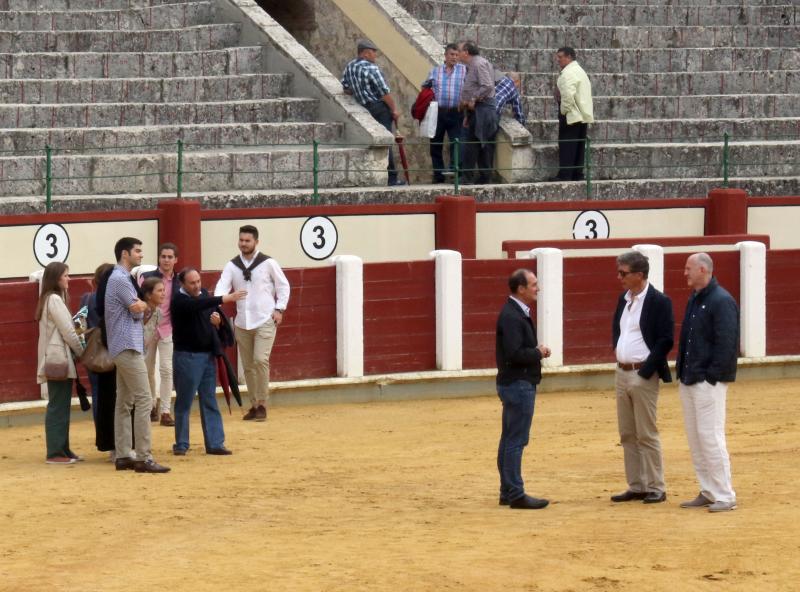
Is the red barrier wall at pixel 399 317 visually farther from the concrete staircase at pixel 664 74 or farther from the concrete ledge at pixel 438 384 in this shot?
the concrete staircase at pixel 664 74

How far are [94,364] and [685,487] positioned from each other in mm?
3578

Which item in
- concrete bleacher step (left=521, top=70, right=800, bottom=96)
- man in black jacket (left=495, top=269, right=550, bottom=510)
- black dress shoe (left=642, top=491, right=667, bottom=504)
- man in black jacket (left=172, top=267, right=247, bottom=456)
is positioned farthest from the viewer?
concrete bleacher step (left=521, top=70, right=800, bottom=96)

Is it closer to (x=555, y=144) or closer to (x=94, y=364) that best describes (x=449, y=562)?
(x=94, y=364)

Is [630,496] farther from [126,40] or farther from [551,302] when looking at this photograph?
[126,40]

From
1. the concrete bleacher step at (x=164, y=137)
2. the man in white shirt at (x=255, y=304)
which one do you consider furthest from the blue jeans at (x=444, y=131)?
the man in white shirt at (x=255, y=304)

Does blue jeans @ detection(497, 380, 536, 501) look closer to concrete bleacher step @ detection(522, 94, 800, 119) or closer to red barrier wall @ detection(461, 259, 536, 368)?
red barrier wall @ detection(461, 259, 536, 368)

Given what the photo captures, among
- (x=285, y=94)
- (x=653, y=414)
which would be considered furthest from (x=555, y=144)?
(x=653, y=414)

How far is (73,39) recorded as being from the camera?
20.2m

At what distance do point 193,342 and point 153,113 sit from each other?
7.74 metres

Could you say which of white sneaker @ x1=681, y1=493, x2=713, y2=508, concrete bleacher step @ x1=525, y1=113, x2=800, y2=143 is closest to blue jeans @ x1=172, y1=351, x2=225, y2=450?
white sneaker @ x1=681, y1=493, x2=713, y2=508

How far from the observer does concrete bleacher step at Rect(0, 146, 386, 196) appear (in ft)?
57.2

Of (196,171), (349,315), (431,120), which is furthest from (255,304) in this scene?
(431,120)

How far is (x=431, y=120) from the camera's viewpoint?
19078mm

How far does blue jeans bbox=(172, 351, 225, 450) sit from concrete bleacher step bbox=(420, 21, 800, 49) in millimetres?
10515
